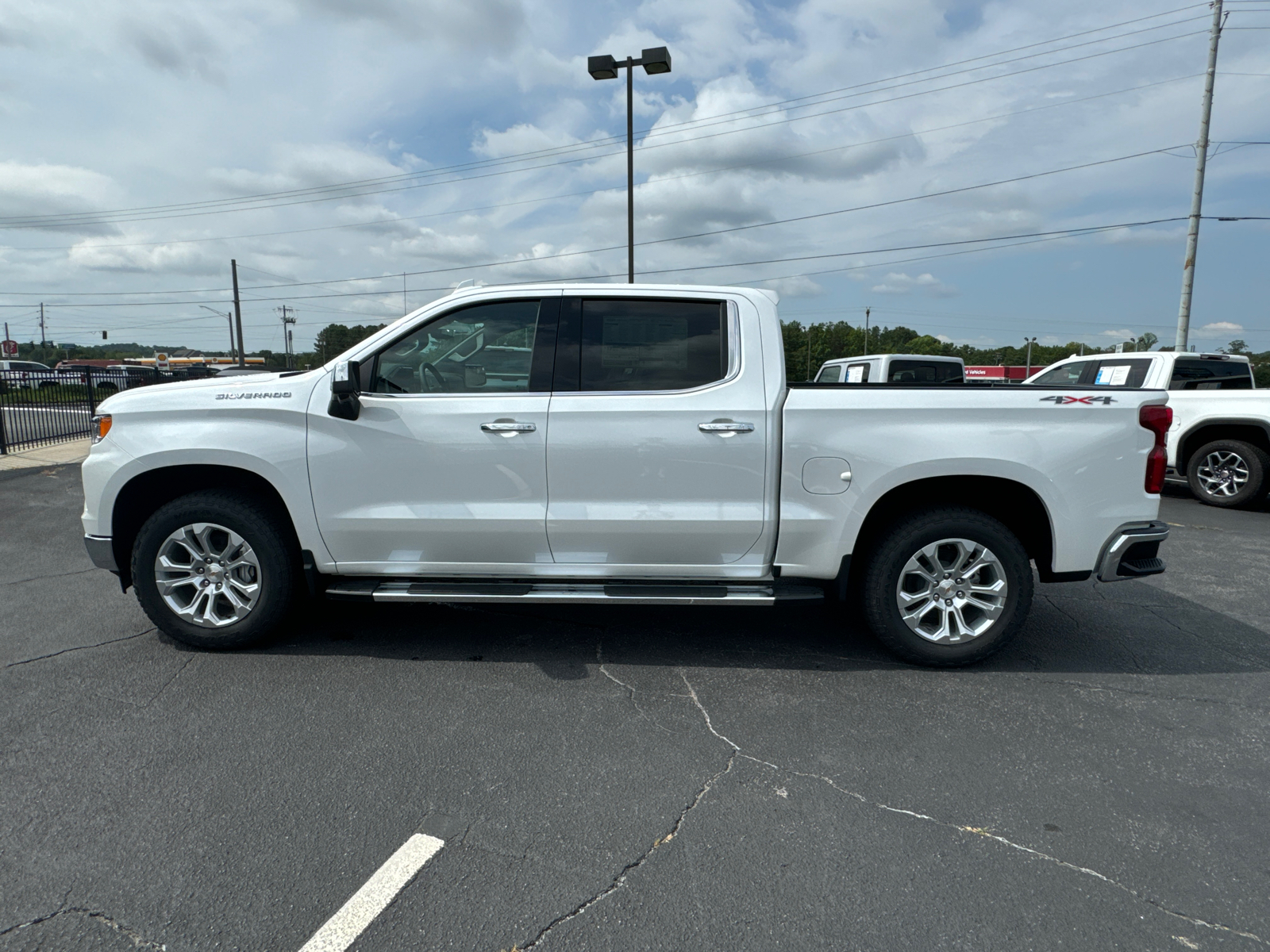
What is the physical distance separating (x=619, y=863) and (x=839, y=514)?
2124 millimetres

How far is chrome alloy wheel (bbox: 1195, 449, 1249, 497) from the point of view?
30.1ft

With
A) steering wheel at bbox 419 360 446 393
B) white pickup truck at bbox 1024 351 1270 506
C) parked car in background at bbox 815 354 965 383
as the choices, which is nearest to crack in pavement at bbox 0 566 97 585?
steering wheel at bbox 419 360 446 393

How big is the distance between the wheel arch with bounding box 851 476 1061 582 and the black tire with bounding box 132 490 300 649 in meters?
3.10

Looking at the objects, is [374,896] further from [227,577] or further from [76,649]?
[76,649]

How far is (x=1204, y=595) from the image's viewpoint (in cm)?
557

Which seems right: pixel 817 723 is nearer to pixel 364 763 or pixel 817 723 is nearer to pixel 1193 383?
pixel 364 763

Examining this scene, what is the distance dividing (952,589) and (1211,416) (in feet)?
24.4

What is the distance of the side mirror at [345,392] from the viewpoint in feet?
12.9

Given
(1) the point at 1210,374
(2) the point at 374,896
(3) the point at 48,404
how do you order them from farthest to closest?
1. (3) the point at 48,404
2. (1) the point at 1210,374
3. (2) the point at 374,896

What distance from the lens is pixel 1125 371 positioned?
9.99 m

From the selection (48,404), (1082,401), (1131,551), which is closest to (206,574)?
(1082,401)

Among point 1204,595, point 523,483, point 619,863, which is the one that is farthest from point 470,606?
point 1204,595

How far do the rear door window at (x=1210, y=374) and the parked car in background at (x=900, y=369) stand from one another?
13.3 feet

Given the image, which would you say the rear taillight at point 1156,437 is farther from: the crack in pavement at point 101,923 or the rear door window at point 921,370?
the rear door window at point 921,370
